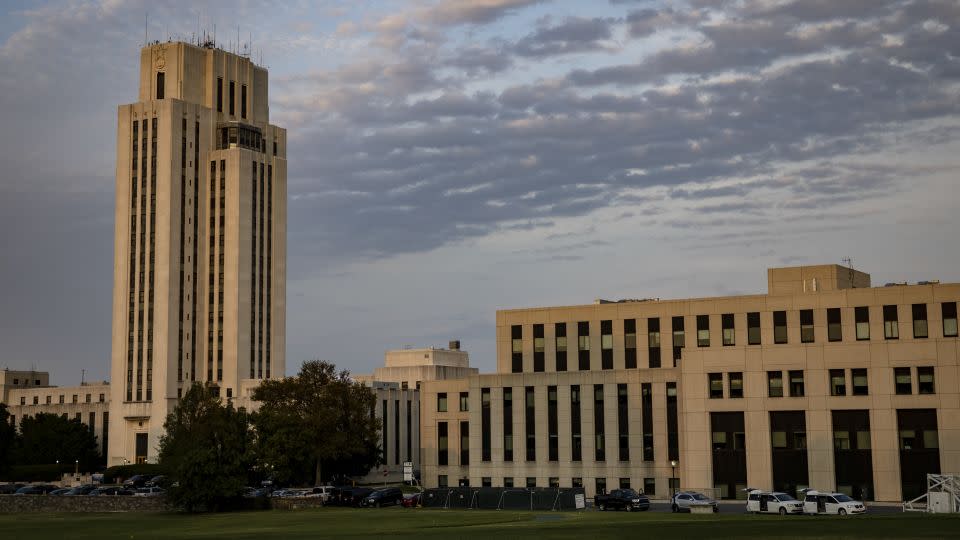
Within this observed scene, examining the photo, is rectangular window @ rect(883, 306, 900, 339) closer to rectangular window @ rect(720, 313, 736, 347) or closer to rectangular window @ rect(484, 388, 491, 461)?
rectangular window @ rect(720, 313, 736, 347)

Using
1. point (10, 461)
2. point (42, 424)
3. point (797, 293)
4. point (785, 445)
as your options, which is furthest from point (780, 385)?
point (42, 424)

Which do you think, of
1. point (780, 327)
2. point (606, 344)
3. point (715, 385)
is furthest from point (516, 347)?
point (715, 385)

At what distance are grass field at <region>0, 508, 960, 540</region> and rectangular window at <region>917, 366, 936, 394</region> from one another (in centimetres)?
2970

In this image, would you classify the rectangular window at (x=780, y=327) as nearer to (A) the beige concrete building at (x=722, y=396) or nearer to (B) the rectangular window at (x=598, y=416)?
(A) the beige concrete building at (x=722, y=396)

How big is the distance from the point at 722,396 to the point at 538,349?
30212mm

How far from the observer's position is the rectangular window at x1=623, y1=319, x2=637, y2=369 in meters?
130

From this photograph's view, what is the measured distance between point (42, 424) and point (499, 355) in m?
90.0

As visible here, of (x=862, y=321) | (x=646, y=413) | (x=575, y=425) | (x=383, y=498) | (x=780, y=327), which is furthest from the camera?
(x=575, y=425)

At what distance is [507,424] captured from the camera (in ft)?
418

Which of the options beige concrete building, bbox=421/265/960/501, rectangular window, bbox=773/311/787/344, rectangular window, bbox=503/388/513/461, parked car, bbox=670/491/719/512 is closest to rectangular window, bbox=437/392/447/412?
beige concrete building, bbox=421/265/960/501

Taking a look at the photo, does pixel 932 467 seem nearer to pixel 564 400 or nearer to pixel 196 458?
pixel 564 400

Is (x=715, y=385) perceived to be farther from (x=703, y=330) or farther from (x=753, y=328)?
(x=703, y=330)

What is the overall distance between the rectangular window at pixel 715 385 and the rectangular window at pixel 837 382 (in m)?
9.74

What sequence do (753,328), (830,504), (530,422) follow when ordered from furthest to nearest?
1. (530,422)
2. (753,328)
3. (830,504)
